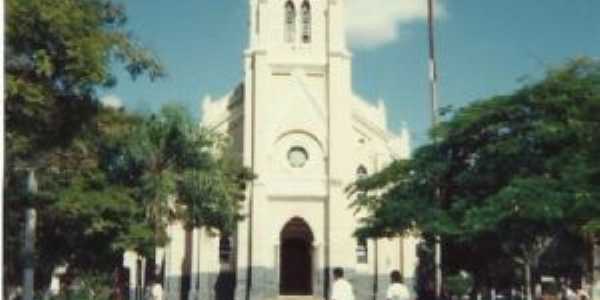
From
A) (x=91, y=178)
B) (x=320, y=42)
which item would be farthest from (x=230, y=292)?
(x=91, y=178)

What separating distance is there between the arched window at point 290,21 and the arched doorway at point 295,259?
9450 millimetres

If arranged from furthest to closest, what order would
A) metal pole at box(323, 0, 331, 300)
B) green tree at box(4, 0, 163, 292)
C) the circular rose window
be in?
the circular rose window → metal pole at box(323, 0, 331, 300) → green tree at box(4, 0, 163, 292)

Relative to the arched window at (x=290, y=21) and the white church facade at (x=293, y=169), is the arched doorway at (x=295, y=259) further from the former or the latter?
the arched window at (x=290, y=21)

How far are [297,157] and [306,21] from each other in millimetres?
7209

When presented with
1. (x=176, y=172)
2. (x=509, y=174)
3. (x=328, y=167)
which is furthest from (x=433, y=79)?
(x=328, y=167)

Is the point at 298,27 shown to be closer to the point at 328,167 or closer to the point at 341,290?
the point at 328,167

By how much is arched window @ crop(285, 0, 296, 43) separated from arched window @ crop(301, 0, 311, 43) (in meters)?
0.48

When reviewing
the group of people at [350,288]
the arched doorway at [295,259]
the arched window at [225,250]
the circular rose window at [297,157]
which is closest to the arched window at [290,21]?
the circular rose window at [297,157]

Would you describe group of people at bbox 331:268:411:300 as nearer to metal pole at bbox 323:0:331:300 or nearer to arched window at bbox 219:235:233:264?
metal pole at bbox 323:0:331:300

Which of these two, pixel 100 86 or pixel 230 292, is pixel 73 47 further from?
pixel 230 292

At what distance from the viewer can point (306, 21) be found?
5078 cm

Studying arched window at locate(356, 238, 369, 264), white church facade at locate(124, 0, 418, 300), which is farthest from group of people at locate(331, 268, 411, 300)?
arched window at locate(356, 238, 369, 264)

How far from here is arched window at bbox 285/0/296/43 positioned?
50.5m

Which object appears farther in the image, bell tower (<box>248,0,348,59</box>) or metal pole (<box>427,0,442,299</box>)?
bell tower (<box>248,0,348,59</box>)
